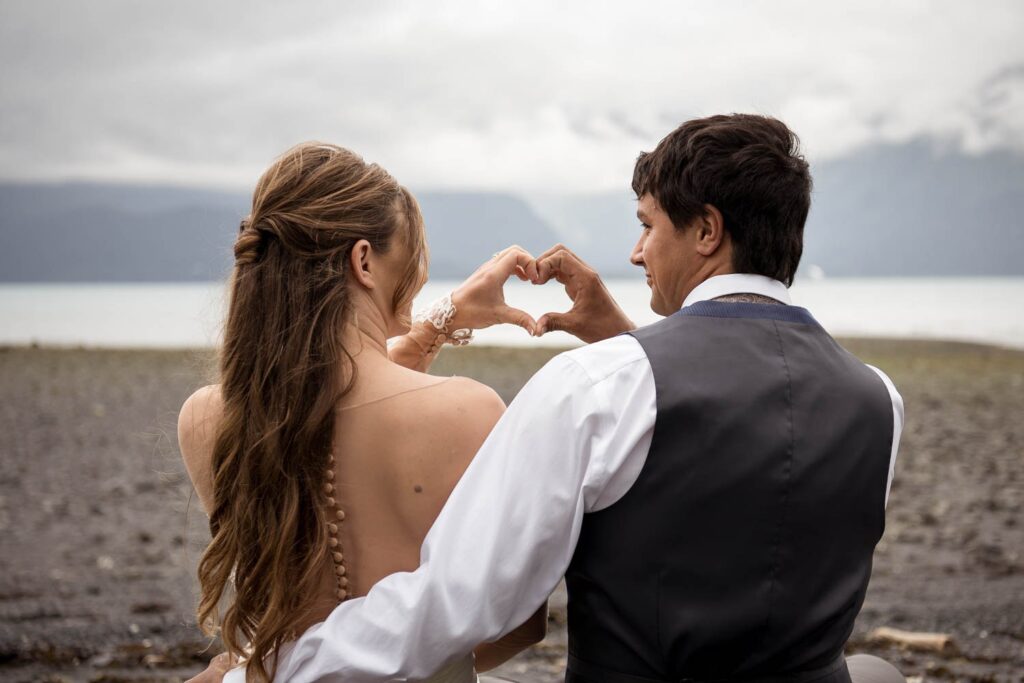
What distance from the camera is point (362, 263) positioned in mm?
2012

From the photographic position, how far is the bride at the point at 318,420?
194cm

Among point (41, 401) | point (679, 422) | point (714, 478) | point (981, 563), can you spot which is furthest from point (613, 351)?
point (41, 401)

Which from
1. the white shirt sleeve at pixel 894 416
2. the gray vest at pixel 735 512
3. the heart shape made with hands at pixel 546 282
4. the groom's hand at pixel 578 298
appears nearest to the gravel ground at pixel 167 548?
the heart shape made with hands at pixel 546 282

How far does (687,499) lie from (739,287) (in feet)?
1.35

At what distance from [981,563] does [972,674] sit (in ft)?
6.95

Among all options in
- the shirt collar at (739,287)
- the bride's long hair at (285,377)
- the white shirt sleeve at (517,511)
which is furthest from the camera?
the bride's long hair at (285,377)

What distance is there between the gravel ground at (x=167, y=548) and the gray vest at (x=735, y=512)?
1.04 m

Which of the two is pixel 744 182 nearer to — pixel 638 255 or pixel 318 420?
pixel 638 255

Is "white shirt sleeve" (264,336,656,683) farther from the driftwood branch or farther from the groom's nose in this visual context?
the driftwood branch

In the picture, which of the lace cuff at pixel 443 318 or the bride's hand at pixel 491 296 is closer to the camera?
the bride's hand at pixel 491 296

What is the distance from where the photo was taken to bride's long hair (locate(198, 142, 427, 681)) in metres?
1.94

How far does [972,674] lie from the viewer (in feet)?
13.4

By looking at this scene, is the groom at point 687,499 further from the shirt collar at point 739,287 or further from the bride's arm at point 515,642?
the bride's arm at point 515,642

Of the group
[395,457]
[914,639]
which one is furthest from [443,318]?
[914,639]
